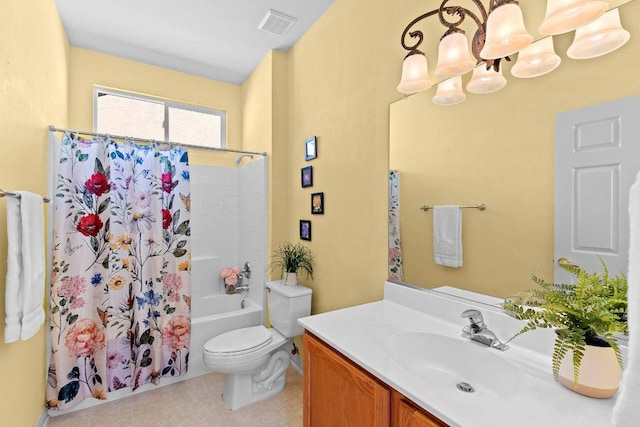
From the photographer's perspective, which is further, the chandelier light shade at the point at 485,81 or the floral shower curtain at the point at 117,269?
the floral shower curtain at the point at 117,269

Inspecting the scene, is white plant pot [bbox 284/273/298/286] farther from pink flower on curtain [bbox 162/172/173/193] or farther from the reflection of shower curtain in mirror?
pink flower on curtain [bbox 162/172/173/193]

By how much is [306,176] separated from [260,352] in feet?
4.33

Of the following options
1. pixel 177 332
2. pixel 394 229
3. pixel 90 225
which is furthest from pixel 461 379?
pixel 90 225

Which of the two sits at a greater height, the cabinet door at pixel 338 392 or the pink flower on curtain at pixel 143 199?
the pink flower on curtain at pixel 143 199

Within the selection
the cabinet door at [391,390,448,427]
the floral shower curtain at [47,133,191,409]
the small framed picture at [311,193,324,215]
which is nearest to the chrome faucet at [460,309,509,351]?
the cabinet door at [391,390,448,427]

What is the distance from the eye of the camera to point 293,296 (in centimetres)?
217

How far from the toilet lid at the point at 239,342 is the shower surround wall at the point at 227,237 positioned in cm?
42

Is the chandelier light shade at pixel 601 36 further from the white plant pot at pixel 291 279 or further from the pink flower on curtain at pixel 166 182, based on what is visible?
the pink flower on curtain at pixel 166 182

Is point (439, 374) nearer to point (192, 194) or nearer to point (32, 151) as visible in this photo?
point (32, 151)

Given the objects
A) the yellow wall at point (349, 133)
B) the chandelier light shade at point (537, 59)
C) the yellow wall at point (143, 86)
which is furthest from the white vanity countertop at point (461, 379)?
the yellow wall at point (143, 86)

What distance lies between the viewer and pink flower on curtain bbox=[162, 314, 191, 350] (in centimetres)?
236

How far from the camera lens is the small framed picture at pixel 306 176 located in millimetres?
2354

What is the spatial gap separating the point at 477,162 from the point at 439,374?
83 centimetres

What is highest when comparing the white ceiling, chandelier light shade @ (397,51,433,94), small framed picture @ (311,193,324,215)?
the white ceiling
